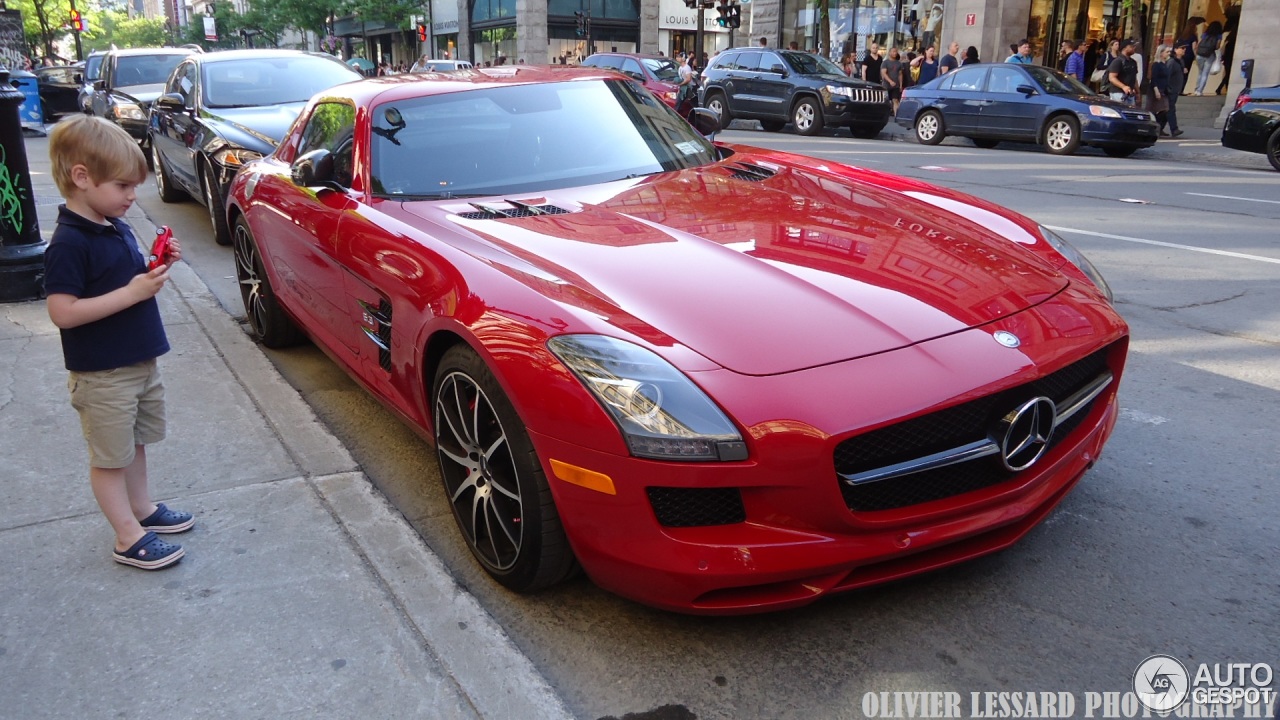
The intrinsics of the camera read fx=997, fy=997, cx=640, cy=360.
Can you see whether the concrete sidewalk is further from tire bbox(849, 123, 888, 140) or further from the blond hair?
tire bbox(849, 123, 888, 140)

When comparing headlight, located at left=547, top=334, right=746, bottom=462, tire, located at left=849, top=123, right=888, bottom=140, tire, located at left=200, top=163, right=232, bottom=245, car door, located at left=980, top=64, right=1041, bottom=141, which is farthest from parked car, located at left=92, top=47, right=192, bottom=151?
car door, located at left=980, top=64, right=1041, bottom=141

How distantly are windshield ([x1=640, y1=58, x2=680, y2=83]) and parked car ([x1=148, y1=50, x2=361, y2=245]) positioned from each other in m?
13.3

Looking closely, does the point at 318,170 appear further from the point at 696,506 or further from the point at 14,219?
the point at 14,219

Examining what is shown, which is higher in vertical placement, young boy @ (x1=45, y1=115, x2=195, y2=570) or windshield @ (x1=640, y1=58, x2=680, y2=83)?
windshield @ (x1=640, y1=58, x2=680, y2=83)

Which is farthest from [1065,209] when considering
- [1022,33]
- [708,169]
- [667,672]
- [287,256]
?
[1022,33]

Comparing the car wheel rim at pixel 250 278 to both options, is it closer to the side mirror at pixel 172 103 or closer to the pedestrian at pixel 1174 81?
the side mirror at pixel 172 103

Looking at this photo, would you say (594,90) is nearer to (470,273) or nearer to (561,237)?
(561,237)

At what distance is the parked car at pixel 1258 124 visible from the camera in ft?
44.1

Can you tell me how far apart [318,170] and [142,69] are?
12.7m

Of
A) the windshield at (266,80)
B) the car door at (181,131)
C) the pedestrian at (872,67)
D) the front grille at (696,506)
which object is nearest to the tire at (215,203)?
the car door at (181,131)

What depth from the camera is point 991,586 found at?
9.39ft

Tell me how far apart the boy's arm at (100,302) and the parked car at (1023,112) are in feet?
50.8

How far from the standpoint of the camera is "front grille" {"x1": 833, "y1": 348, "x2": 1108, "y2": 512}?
238cm

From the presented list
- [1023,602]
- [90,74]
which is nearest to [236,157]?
[1023,602]
